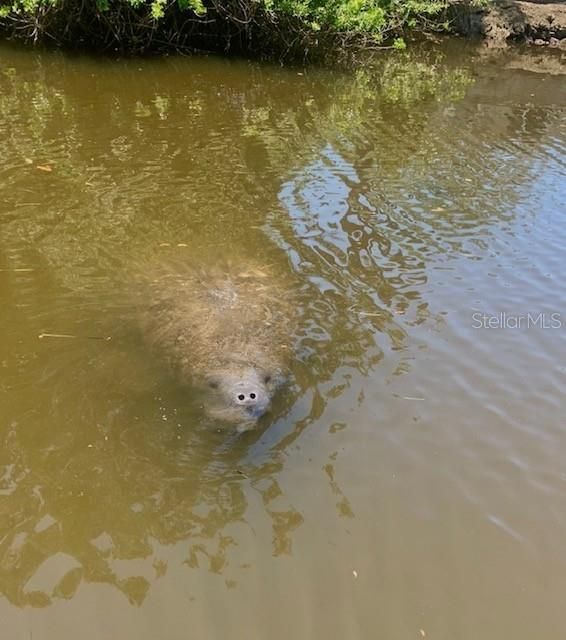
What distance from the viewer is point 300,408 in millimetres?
4426

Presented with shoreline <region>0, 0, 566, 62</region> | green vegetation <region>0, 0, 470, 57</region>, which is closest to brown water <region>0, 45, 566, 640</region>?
green vegetation <region>0, 0, 470, 57</region>

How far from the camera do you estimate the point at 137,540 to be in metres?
3.42

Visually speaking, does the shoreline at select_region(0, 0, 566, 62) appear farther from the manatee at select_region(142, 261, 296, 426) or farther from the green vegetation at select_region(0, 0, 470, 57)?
the manatee at select_region(142, 261, 296, 426)

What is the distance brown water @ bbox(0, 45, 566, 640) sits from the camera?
3191 millimetres

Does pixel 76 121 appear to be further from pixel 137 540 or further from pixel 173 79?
pixel 137 540

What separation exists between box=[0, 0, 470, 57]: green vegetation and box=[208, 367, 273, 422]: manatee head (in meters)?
9.94

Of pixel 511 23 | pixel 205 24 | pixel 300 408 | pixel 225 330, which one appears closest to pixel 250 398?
pixel 300 408

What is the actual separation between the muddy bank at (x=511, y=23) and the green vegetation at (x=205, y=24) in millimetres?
4803

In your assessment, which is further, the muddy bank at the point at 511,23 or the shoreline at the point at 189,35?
the muddy bank at the point at 511,23

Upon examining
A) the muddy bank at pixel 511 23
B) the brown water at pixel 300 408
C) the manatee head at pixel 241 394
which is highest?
the muddy bank at pixel 511 23

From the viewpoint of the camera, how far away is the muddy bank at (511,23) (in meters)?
19.0

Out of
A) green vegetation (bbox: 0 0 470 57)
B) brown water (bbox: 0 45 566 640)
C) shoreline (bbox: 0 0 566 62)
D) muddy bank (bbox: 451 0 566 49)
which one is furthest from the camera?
muddy bank (bbox: 451 0 566 49)

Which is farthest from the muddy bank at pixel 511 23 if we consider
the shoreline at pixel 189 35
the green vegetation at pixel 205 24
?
the green vegetation at pixel 205 24

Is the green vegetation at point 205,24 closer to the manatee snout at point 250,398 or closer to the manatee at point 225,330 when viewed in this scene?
Answer: the manatee at point 225,330
